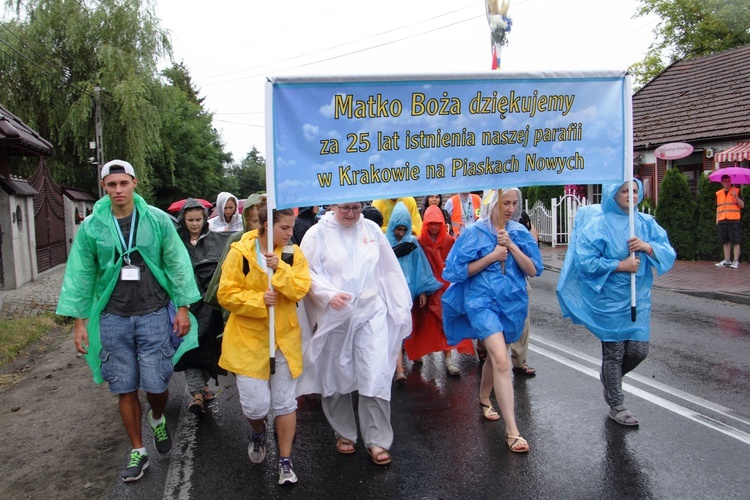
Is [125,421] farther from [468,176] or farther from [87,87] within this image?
[87,87]

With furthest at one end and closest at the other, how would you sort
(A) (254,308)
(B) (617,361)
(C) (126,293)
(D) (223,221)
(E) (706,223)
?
(E) (706,223), (D) (223,221), (B) (617,361), (C) (126,293), (A) (254,308)

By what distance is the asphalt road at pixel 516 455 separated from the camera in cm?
378

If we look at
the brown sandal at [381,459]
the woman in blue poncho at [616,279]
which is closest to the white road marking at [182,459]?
the brown sandal at [381,459]

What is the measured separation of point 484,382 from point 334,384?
1.35 m

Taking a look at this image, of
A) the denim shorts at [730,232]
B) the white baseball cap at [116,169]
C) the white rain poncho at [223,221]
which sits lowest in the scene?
the denim shorts at [730,232]

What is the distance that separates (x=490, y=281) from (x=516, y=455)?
1.20 m

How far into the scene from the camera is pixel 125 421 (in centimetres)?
417

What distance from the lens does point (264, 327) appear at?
398 cm

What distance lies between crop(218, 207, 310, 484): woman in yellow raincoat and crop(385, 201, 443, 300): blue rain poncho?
226 cm

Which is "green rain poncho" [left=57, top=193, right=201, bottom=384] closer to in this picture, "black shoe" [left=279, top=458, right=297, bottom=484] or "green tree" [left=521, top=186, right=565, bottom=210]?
"black shoe" [left=279, top=458, right=297, bottom=484]

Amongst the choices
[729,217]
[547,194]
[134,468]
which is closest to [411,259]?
[134,468]

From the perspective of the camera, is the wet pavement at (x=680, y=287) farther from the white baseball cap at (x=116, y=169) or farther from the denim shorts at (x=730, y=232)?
the white baseball cap at (x=116, y=169)

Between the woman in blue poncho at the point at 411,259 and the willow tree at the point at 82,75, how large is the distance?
2234 centimetres

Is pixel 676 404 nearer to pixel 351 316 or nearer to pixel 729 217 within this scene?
pixel 351 316
